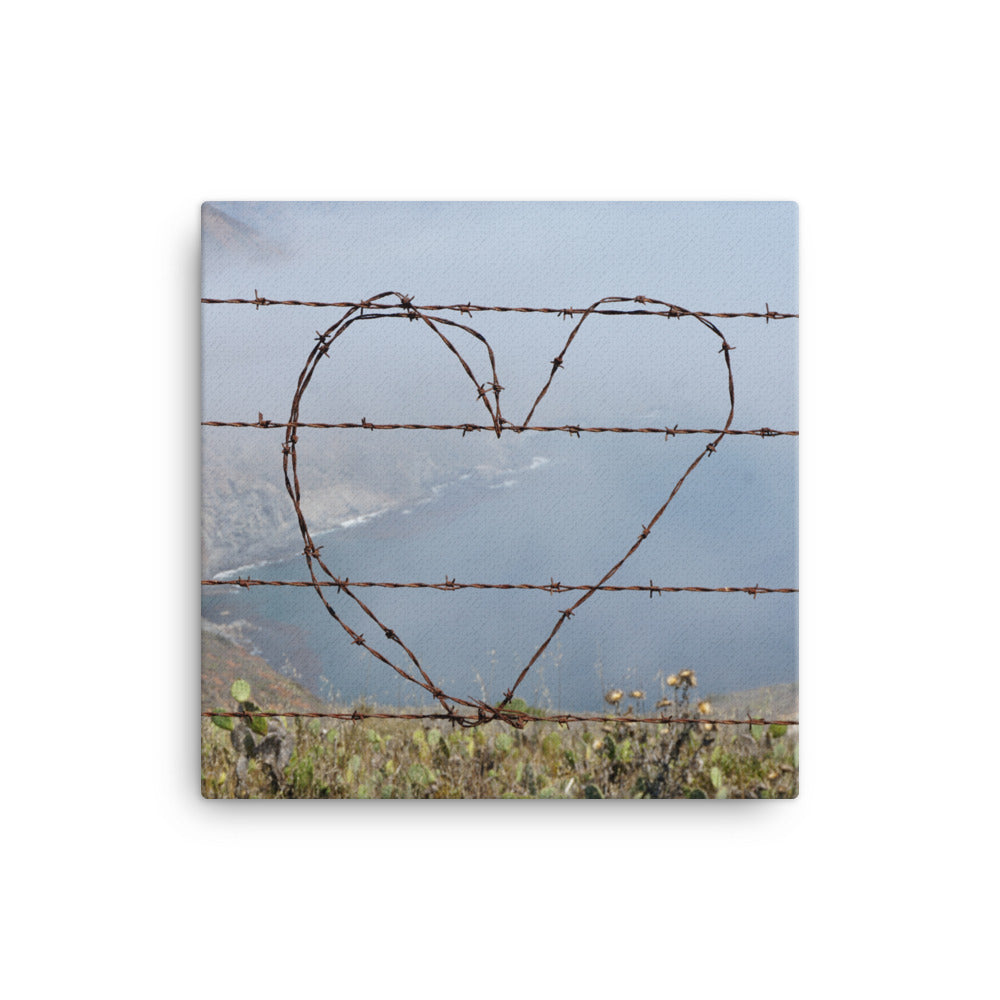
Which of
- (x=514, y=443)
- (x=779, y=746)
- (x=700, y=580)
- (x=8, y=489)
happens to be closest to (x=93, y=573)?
(x=8, y=489)

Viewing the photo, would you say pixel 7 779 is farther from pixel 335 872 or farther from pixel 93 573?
pixel 335 872

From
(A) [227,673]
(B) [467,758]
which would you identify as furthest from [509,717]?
(A) [227,673]

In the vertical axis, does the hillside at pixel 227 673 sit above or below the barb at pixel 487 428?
below

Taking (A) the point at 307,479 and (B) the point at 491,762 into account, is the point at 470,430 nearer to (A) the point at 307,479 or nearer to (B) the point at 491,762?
(A) the point at 307,479

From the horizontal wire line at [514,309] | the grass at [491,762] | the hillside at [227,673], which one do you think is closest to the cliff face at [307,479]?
the hillside at [227,673]

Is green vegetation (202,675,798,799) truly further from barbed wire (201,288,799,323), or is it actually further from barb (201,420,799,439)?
barbed wire (201,288,799,323)

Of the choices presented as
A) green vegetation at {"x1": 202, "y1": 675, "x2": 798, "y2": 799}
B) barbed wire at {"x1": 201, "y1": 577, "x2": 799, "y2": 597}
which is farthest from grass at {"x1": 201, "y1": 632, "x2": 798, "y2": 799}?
barbed wire at {"x1": 201, "y1": 577, "x2": 799, "y2": 597}

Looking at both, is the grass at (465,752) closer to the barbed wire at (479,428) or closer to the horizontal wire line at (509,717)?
the horizontal wire line at (509,717)
